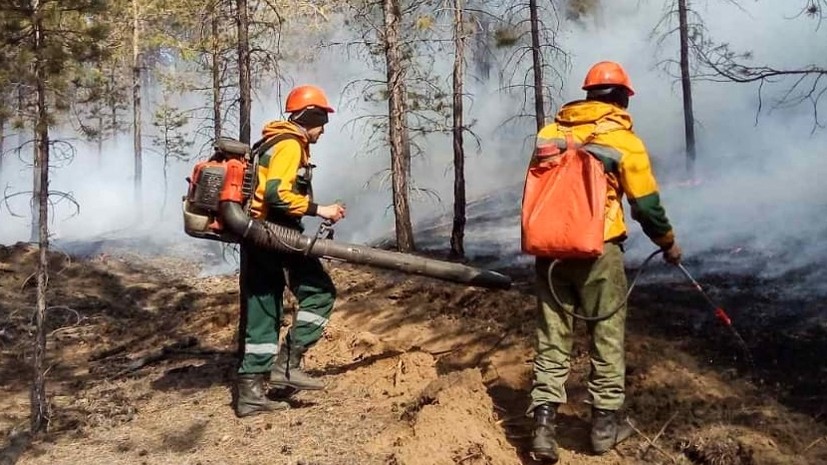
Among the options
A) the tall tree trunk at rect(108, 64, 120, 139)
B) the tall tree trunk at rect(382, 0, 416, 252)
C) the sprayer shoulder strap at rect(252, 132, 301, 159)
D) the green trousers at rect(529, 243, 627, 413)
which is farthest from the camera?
the tall tree trunk at rect(108, 64, 120, 139)

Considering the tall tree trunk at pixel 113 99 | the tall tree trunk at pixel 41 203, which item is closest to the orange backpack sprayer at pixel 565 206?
the tall tree trunk at pixel 41 203

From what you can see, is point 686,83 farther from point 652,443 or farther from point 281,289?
point 652,443

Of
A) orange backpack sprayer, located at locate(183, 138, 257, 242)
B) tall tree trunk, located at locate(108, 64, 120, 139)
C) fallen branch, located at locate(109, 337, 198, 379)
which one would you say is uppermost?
tall tree trunk, located at locate(108, 64, 120, 139)

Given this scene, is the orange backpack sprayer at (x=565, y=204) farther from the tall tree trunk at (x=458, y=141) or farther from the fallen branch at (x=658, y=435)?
the tall tree trunk at (x=458, y=141)

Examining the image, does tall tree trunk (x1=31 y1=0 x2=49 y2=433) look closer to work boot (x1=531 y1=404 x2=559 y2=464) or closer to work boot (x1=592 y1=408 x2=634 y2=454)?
work boot (x1=531 y1=404 x2=559 y2=464)

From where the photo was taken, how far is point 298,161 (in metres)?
5.16

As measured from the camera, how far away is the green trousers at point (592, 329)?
4.18 m

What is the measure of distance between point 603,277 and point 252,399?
9.26 ft

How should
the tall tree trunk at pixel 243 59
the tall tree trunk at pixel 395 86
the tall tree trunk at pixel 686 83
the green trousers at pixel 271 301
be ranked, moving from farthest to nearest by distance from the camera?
A: the tall tree trunk at pixel 686 83 → the tall tree trunk at pixel 395 86 → the tall tree trunk at pixel 243 59 → the green trousers at pixel 271 301

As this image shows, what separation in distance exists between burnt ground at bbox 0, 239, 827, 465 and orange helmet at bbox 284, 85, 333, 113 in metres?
2.24

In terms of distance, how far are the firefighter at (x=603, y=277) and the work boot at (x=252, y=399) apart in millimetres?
2179

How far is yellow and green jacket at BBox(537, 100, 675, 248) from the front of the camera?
13.3ft

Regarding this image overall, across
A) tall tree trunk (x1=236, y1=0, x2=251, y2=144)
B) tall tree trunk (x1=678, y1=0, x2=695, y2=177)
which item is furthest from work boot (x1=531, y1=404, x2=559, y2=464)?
tall tree trunk (x1=678, y1=0, x2=695, y2=177)

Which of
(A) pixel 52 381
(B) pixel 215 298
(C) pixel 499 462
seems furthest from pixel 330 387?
(B) pixel 215 298
